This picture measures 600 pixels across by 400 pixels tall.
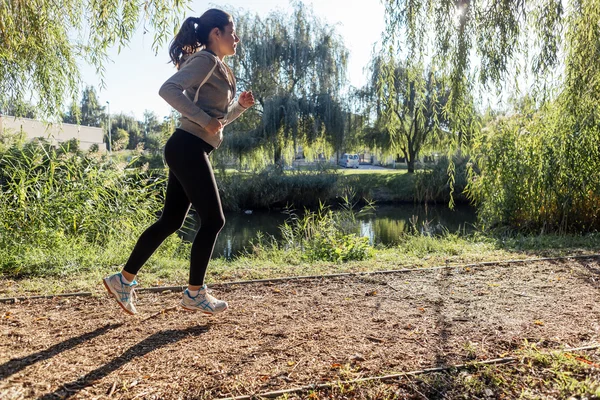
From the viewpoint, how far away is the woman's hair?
8.63 ft

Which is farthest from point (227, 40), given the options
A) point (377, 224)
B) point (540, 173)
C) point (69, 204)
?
point (377, 224)

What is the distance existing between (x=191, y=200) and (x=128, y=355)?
84 centimetres

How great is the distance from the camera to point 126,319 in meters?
2.76

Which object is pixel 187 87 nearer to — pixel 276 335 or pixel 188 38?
pixel 188 38

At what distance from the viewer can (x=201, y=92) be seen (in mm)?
2580

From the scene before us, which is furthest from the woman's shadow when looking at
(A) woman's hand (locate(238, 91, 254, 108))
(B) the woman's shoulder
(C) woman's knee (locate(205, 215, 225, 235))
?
(B) the woman's shoulder

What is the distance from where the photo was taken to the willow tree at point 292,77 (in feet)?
60.6

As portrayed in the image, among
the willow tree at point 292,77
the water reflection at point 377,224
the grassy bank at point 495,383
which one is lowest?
the water reflection at point 377,224

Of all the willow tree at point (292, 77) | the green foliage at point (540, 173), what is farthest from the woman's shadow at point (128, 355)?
the willow tree at point (292, 77)

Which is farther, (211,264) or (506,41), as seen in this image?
(211,264)

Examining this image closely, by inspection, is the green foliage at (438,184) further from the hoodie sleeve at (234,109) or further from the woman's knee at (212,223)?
the woman's knee at (212,223)

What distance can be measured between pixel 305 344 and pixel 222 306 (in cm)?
59

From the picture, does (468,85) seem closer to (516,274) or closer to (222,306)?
(516,274)

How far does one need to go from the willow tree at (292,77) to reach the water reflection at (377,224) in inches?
136
